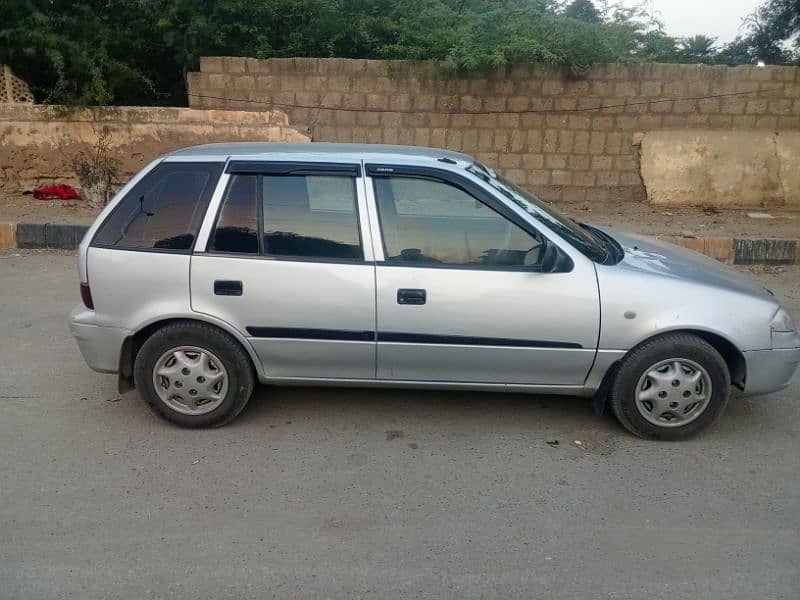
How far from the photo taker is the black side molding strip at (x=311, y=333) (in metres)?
4.05

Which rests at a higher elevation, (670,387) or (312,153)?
(312,153)

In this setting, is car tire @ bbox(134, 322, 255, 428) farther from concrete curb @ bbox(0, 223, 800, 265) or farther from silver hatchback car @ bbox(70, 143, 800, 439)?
concrete curb @ bbox(0, 223, 800, 265)

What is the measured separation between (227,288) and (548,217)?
1.93m

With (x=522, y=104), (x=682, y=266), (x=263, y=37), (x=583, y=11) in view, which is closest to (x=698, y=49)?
(x=583, y=11)

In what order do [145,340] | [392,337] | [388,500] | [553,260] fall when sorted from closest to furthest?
[388,500] → [553,260] → [392,337] → [145,340]

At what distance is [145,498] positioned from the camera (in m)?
3.52

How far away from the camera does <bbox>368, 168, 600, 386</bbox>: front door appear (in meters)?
3.95

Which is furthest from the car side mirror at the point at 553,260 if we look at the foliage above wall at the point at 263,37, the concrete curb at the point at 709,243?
the foliage above wall at the point at 263,37

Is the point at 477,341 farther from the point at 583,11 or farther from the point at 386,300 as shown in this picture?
the point at 583,11

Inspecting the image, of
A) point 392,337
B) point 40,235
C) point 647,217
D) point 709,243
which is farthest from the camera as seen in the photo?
Answer: point 647,217

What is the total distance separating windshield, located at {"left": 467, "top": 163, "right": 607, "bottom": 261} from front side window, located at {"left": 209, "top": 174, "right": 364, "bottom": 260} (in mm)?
811

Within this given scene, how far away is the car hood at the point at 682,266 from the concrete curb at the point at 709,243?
4296 mm

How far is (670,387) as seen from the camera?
4.01m

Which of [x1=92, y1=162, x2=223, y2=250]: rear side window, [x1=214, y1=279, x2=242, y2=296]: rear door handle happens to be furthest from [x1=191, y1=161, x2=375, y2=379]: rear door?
[x1=92, y1=162, x2=223, y2=250]: rear side window
